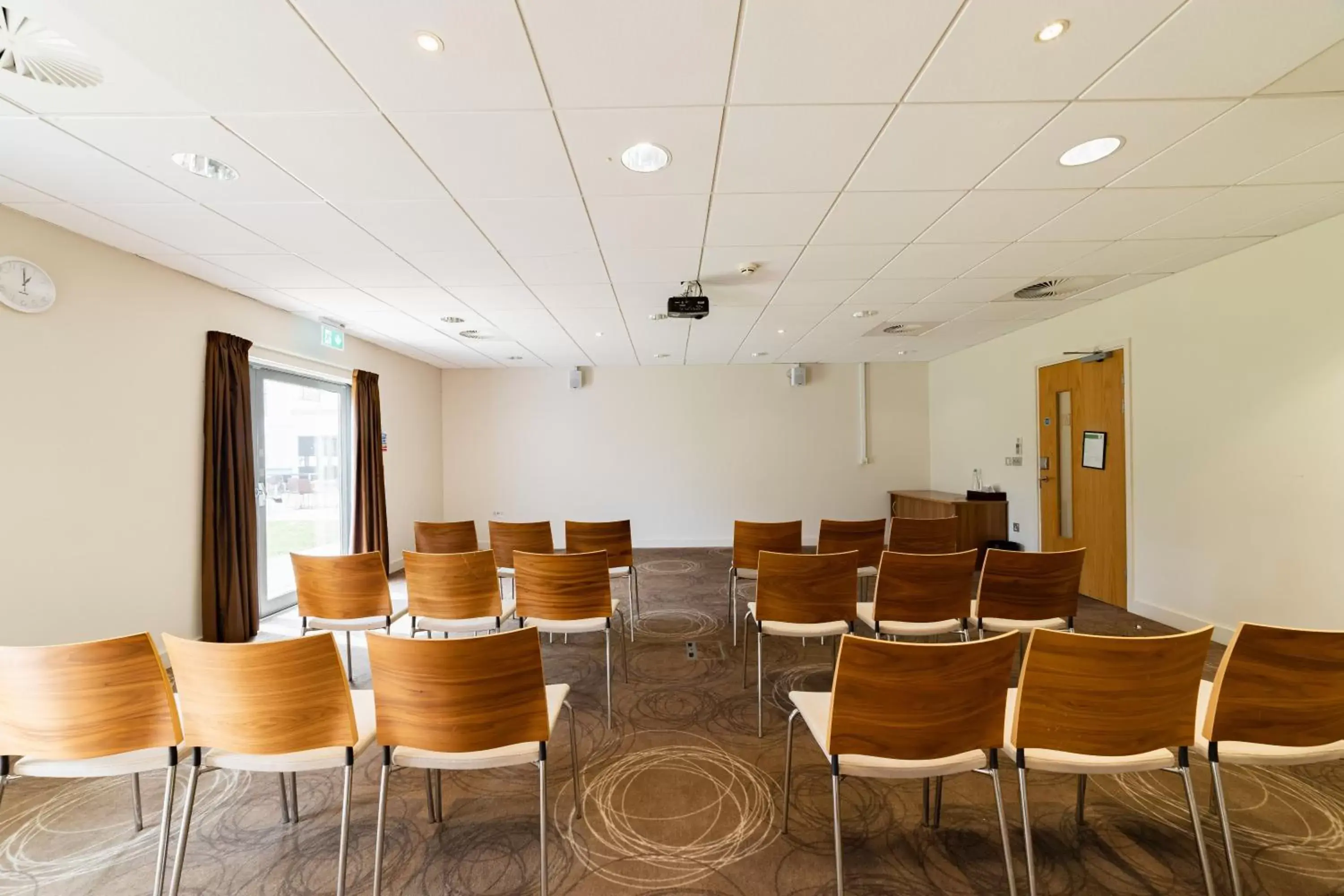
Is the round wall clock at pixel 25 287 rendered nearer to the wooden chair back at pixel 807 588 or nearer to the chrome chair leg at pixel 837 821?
the wooden chair back at pixel 807 588

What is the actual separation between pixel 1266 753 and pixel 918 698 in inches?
46.8

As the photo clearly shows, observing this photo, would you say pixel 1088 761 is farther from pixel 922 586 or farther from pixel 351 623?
pixel 351 623

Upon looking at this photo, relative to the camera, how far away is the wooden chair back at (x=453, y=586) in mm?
2938

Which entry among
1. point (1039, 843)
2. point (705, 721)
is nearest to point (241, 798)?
point (705, 721)

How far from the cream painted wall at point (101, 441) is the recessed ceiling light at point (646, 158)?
3480mm

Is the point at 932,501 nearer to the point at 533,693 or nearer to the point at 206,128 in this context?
the point at 533,693

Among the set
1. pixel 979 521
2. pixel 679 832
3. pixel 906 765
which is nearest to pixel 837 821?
pixel 906 765

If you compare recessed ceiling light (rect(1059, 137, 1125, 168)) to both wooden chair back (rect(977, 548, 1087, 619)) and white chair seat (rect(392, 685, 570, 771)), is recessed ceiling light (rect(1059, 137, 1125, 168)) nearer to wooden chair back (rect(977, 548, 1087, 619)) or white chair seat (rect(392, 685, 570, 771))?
wooden chair back (rect(977, 548, 1087, 619))

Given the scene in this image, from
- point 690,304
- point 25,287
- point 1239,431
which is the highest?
point 690,304

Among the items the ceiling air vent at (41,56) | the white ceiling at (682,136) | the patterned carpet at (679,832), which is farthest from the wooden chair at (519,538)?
the ceiling air vent at (41,56)

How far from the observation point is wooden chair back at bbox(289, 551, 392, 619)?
3.01 metres

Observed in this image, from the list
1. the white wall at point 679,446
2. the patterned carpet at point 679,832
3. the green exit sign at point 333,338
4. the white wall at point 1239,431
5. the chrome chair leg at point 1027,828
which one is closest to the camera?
the chrome chair leg at point 1027,828

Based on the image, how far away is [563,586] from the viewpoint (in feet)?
9.50

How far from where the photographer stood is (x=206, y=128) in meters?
2.11
